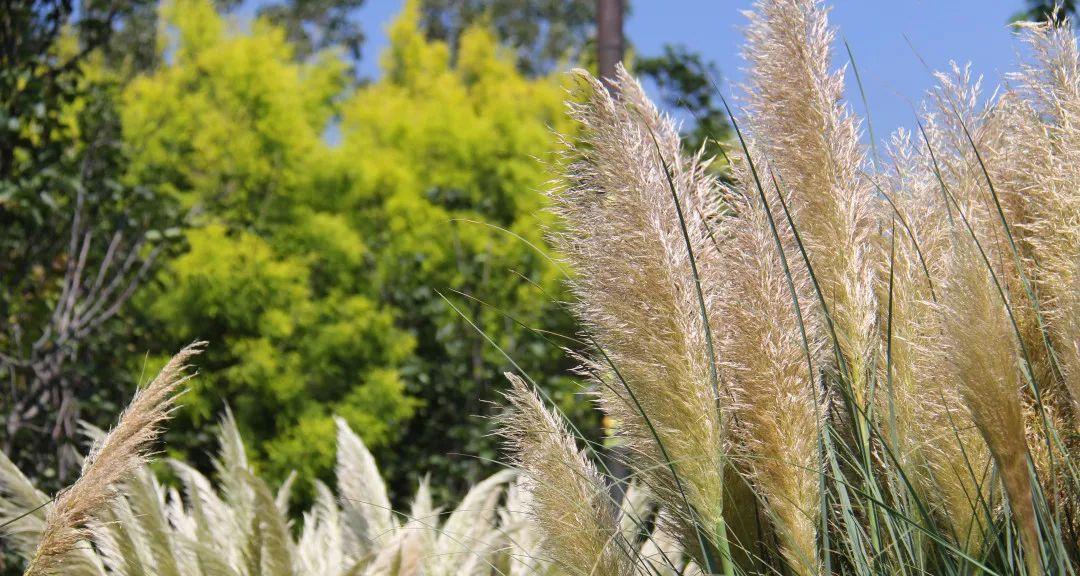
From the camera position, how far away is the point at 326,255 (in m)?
7.84

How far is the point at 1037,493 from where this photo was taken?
1387 mm

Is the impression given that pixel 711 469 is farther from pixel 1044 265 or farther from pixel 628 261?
pixel 1044 265

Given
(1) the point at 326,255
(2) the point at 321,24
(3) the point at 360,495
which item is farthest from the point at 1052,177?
(2) the point at 321,24

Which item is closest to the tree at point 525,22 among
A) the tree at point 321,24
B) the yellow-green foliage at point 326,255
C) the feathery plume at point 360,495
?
the tree at point 321,24

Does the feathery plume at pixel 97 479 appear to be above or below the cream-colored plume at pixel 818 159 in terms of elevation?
below

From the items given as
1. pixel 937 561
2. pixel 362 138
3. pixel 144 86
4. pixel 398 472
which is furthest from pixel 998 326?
pixel 362 138

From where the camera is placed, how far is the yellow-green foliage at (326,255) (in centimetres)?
729

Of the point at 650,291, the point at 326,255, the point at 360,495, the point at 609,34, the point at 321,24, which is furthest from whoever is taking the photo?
the point at 321,24

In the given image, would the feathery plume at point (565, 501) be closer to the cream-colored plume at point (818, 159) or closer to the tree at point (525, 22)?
the cream-colored plume at point (818, 159)

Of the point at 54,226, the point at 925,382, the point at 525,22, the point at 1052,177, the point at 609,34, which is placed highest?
the point at 525,22

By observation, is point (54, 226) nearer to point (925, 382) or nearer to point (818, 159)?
point (818, 159)

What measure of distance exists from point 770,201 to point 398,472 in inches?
279

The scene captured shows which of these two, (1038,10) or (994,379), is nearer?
(994,379)

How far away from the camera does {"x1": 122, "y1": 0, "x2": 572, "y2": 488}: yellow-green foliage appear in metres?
7.29
